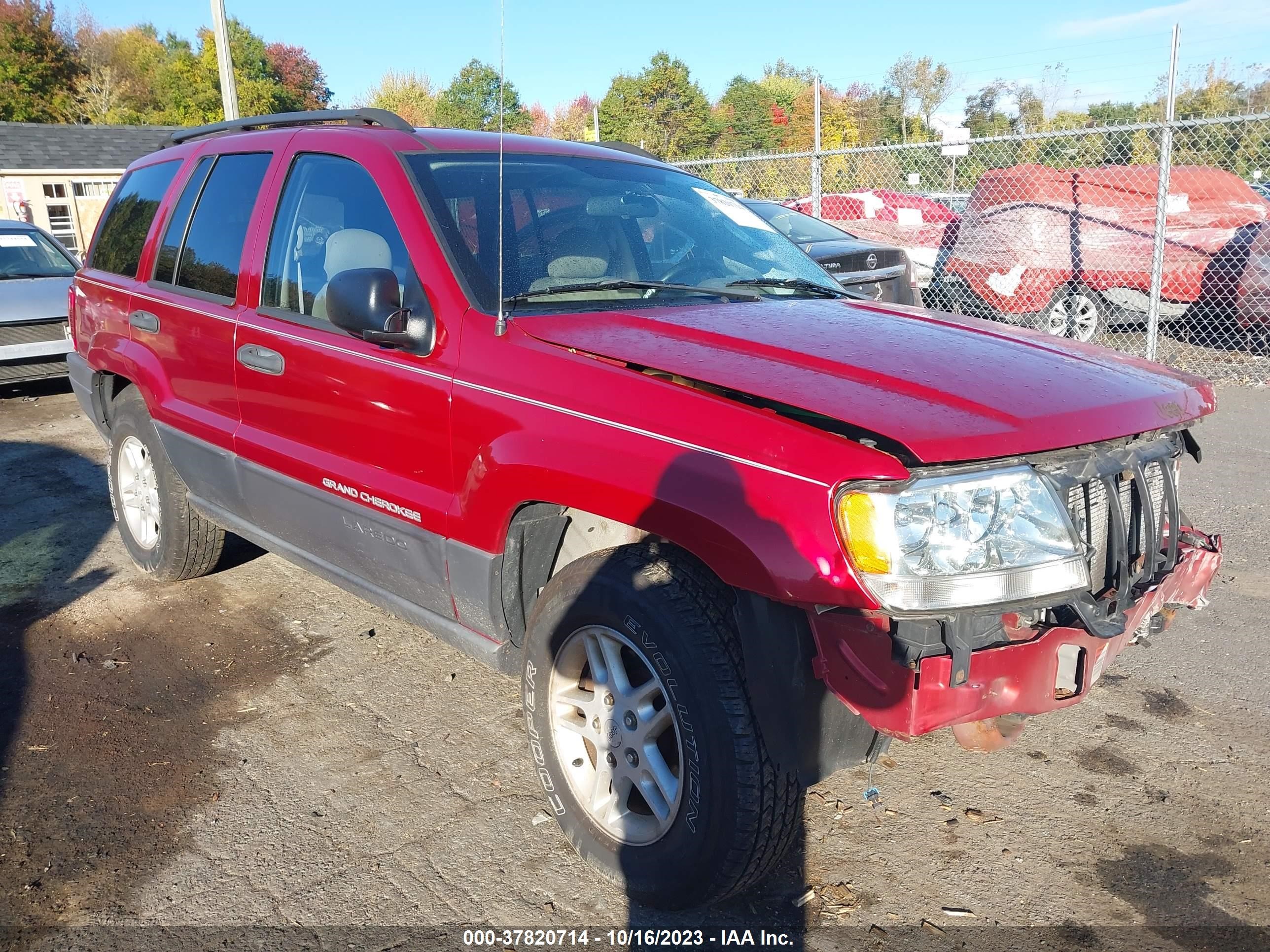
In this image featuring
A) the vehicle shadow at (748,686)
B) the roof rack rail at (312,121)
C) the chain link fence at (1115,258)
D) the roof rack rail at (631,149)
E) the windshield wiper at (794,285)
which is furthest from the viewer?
the chain link fence at (1115,258)

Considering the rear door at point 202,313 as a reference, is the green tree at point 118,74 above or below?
above

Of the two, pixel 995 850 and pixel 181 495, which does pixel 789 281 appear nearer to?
pixel 995 850

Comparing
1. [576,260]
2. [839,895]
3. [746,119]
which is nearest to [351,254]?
[576,260]

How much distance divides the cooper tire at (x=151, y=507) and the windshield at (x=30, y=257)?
251 inches

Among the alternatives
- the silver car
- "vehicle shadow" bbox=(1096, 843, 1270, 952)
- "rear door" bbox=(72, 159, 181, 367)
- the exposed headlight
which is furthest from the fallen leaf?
the silver car

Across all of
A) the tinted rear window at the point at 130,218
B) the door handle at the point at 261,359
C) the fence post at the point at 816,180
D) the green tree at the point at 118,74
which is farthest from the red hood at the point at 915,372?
the green tree at the point at 118,74

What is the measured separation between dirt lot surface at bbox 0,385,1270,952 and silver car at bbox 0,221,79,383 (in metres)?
5.75

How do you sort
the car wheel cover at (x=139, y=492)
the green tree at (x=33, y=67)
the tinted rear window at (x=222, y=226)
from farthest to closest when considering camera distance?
1. the green tree at (x=33, y=67)
2. the car wheel cover at (x=139, y=492)
3. the tinted rear window at (x=222, y=226)

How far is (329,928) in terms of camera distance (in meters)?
2.61

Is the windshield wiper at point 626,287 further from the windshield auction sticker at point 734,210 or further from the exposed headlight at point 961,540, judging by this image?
the exposed headlight at point 961,540

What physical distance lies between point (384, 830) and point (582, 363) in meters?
1.53

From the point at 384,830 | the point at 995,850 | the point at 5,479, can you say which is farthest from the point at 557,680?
the point at 5,479

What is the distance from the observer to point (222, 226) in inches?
161

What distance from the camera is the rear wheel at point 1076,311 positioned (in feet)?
34.8
